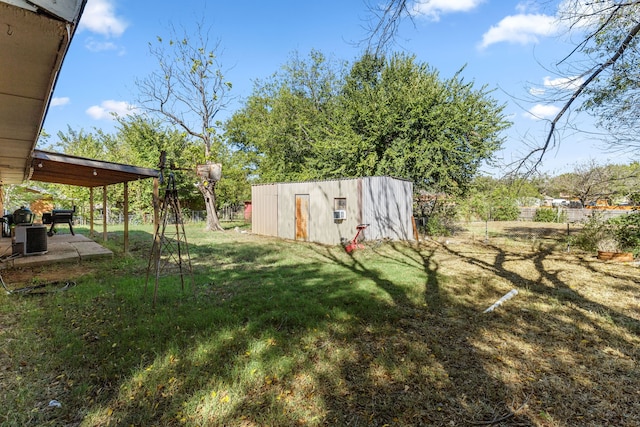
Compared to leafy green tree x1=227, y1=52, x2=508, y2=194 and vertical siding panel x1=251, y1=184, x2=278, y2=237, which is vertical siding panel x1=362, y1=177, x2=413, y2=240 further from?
vertical siding panel x1=251, y1=184, x2=278, y2=237

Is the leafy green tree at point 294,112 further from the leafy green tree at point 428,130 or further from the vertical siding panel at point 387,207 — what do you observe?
the vertical siding panel at point 387,207

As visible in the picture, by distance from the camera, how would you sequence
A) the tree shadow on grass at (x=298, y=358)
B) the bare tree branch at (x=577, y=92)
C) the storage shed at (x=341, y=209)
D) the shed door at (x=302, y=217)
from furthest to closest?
the shed door at (x=302, y=217) → the storage shed at (x=341, y=209) → the bare tree branch at (x=577, y=92) → the tree shadow on grass at (x=298, y=358)

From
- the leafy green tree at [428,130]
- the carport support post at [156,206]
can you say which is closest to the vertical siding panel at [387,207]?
the leafy green tree at [428,130]

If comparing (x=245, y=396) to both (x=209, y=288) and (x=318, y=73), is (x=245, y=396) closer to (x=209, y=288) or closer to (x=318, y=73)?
(x=209, y=288)

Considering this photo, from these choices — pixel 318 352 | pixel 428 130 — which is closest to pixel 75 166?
pixel 318 352

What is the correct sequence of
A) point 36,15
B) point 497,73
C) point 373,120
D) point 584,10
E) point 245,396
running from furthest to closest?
point 373,120
point 497,73
point 584,10
point 245,396
point 36,15

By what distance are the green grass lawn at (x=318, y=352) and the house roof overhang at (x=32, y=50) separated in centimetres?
205

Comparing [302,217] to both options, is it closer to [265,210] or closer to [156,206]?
[265,210]

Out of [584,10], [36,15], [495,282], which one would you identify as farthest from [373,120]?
[36,15]

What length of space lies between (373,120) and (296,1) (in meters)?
6.27

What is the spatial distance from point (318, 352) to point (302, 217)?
8.29 m

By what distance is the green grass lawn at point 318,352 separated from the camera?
2055 mm

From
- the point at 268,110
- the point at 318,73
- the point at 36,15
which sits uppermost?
the point at 318,73

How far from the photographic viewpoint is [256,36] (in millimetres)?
10477
